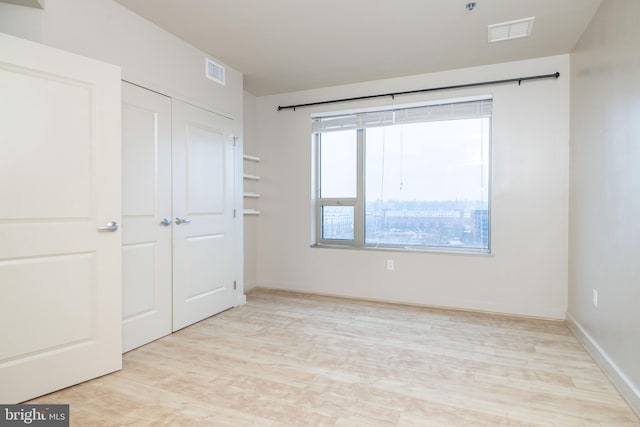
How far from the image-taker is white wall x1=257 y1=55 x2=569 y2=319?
137 inches

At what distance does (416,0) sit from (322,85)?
194 cm

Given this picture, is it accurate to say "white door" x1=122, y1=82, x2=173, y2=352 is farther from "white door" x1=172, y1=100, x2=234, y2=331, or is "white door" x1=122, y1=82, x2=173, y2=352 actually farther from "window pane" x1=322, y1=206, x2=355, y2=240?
"window pane" x1=322, y1=206, x2=355, y2=240

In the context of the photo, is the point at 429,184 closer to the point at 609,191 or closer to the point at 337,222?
the point at 337,222

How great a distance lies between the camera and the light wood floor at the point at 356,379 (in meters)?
1.86

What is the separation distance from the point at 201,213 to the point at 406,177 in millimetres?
2343

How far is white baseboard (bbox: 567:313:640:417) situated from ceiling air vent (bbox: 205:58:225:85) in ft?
13.1

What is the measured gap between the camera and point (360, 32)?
306cm

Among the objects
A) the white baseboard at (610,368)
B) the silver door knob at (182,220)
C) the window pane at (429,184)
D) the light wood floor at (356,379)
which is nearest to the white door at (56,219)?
the light wood floor at (356,379)

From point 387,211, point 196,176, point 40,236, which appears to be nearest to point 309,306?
point 387,211

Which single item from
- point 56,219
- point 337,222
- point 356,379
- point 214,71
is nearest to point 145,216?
point 56,219

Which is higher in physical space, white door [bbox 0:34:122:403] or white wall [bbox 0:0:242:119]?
white wall [bbox 0:0:242:119]

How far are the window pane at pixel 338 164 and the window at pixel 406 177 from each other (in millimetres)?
13

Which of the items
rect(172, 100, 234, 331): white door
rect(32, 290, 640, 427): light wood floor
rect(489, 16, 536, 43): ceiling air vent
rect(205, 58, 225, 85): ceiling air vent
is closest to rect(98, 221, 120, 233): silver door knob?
rect(172, 100, 234, 331): white door

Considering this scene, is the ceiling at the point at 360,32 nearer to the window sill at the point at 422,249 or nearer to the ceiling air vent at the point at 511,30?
the ceiling air vent at the point at 511,30
